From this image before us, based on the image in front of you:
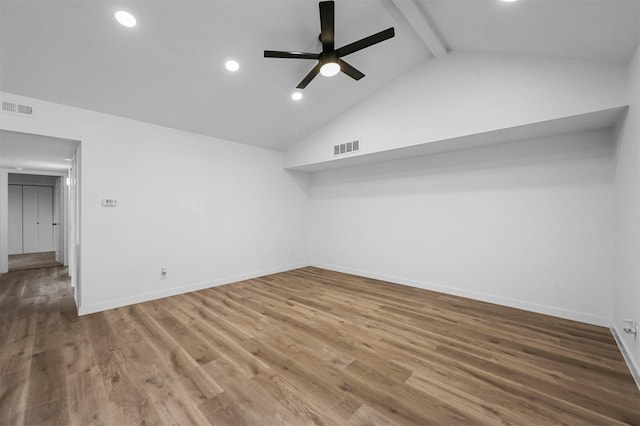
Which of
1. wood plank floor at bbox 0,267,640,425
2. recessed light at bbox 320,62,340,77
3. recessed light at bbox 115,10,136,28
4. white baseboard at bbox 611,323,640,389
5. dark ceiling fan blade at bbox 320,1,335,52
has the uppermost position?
recessed light at bbox 115,10,136,28

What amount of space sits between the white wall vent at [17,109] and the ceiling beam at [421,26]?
14.5ft

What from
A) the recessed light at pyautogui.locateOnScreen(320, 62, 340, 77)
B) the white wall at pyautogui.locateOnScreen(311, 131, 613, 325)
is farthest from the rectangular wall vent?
the recessed light at pyautogui.locateOnScreen(320, 62, 340, 77)

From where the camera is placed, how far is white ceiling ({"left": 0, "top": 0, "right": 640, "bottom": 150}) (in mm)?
2234

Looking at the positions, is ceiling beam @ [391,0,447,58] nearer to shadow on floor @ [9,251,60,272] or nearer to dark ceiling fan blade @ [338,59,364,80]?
dark ceiling fan blade @ [338,59,364,80]

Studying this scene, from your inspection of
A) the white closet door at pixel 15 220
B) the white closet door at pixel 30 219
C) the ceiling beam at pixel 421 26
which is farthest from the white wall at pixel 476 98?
the white closet door at pixel 15 220

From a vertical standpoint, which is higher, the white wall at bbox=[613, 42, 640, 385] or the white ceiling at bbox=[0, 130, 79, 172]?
the white ceiling at bbox=[0, 130, 79, 172]

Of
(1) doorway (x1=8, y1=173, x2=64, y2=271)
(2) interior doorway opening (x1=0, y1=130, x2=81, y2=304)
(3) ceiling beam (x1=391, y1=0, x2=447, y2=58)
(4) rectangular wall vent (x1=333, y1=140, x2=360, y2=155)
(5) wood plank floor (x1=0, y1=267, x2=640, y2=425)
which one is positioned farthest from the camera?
(1) doorway (x1=8, y1=173, x2=64, y2=271)

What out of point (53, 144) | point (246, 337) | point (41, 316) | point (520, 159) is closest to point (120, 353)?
point (246, 337)

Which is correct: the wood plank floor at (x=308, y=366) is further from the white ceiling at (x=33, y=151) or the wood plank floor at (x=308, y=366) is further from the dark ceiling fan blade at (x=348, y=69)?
the dark ceiling fan blade at (x=348, y=69)

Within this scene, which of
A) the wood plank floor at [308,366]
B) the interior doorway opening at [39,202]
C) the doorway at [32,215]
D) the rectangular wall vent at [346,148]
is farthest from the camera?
the doorway at [32,215]

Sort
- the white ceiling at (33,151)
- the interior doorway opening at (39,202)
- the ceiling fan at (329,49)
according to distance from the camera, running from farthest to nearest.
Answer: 1. the interior doorway opening at (39,202)
2. the white ceiling at (33,151)
3. the ceiling fan at (329,49)

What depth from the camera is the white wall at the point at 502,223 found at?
313 centimetres

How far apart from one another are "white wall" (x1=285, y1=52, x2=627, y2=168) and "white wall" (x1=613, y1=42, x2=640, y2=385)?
0.96 ft

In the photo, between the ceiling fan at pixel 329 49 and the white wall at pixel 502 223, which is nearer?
the ceiling fan at pixel 329 49
